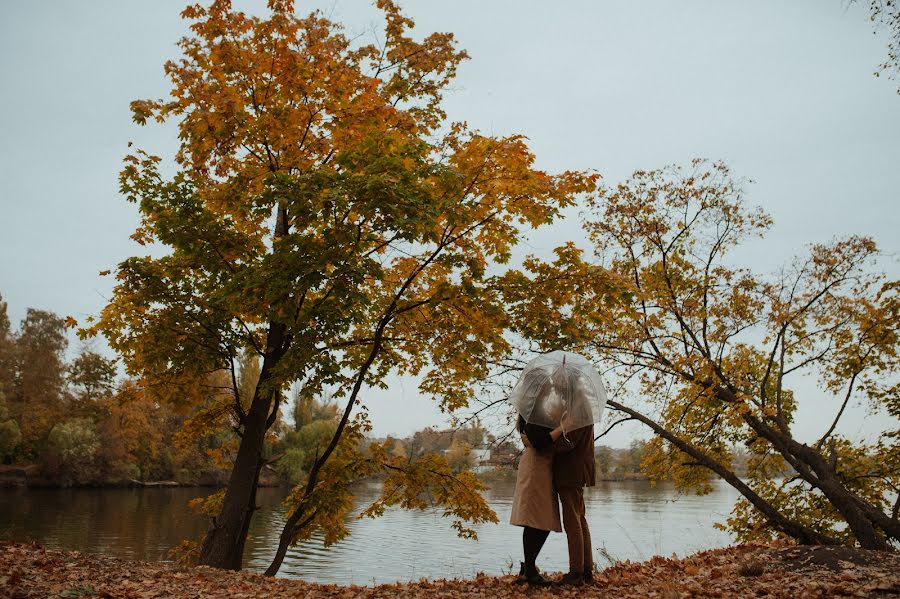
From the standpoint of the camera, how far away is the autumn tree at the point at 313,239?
756 centimetres

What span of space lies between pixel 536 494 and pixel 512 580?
131 centimetres

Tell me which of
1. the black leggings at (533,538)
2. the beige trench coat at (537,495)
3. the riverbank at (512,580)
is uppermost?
the beige trench coat at (537,495)

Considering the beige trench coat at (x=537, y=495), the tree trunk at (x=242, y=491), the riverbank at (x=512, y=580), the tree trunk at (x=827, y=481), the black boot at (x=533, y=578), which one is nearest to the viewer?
the riverbank at (x=512, y=580)

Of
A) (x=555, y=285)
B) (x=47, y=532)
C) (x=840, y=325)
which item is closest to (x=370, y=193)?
(x=555, y=285)

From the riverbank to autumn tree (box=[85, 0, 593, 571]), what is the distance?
2.42 metres

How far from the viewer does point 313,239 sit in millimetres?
8000

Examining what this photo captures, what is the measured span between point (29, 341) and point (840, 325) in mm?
53596

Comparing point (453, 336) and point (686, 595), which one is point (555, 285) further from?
point (686, 595)

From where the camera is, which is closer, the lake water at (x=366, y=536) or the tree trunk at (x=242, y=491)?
the tree trunk at (x=242, y=491)

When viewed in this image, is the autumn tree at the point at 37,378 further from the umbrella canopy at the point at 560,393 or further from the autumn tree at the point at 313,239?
the umbrella canopy at the point at 560,393

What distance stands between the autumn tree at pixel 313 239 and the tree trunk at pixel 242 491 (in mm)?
25

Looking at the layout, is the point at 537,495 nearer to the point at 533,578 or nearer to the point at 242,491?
the point at 533,578

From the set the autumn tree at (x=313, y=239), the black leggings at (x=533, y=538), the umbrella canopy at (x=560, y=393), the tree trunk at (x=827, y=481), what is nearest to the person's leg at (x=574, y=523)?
the black leggings at (x=533, y=538)

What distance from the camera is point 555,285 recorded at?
8484mm
